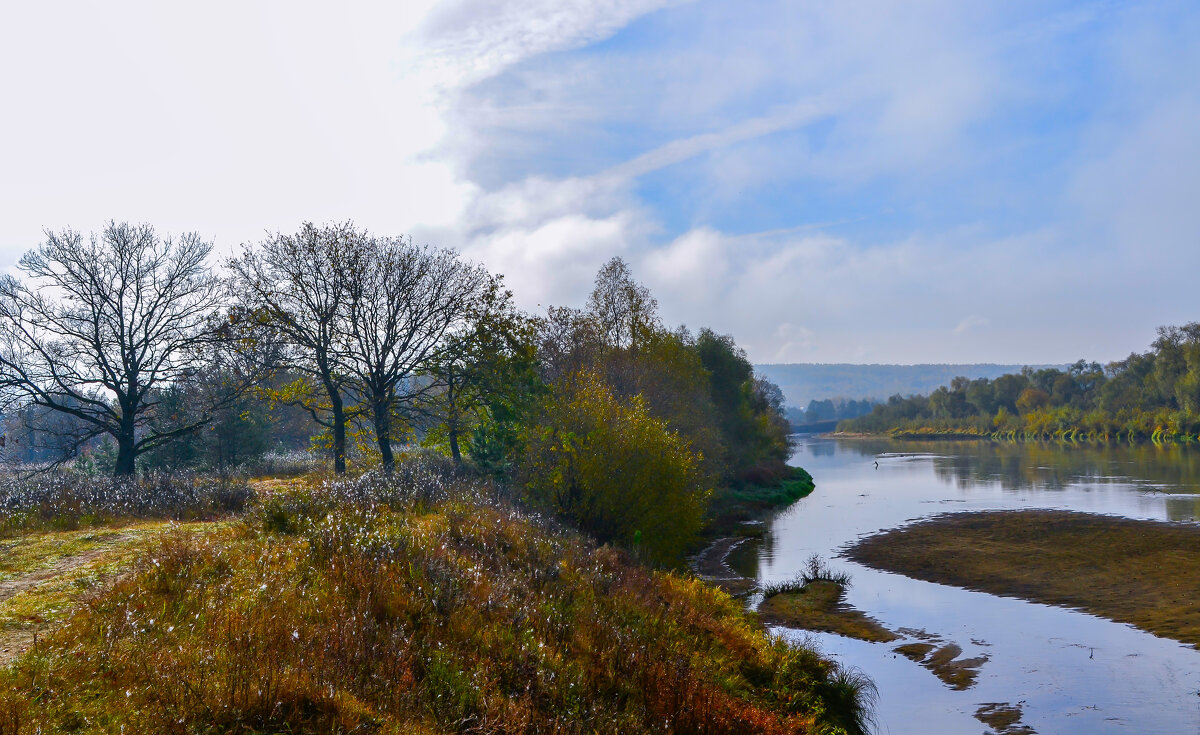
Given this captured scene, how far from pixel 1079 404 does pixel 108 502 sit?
151524 millimetres

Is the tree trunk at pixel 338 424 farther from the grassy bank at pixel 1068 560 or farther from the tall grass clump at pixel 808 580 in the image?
the grassy bank at pixel 1068 560

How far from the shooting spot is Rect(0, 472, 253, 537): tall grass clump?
16.0 m

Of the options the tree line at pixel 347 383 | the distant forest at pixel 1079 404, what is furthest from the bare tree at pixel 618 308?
the distant forest at pixel 1079 404

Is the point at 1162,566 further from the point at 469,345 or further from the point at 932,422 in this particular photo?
the point at 932,422

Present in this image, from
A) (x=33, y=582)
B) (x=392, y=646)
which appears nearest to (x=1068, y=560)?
(x=392, y=646)

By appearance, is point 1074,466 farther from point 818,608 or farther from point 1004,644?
point 1004,644

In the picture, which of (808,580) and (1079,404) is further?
(1079,404)

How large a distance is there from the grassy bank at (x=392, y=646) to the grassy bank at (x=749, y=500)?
25.1m

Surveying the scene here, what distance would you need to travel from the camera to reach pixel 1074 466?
72250 millimetres

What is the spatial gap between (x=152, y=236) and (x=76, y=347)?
16.8 feet

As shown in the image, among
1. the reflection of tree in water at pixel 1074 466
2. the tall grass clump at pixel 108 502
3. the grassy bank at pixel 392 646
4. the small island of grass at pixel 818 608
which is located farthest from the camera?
the reflection of tree in water at pixel 1074 466

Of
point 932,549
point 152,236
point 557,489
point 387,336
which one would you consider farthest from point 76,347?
point 932,549

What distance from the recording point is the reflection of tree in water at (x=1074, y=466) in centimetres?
5694

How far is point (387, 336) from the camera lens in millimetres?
34250
